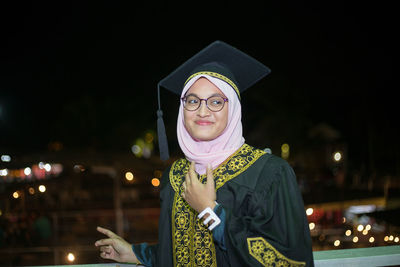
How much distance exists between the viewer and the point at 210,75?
1864 millimetres

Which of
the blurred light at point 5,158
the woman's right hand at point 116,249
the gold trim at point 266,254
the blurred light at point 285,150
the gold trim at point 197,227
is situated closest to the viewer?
the gold trim at point 266,254

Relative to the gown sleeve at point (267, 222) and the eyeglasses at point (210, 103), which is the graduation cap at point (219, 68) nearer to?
the eyeglasses at point (210, 103)

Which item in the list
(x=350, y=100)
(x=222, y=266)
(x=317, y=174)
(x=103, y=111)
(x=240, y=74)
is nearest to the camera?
(x=222, y=266)

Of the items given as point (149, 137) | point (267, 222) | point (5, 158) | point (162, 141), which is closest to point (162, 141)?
point (162, 141)

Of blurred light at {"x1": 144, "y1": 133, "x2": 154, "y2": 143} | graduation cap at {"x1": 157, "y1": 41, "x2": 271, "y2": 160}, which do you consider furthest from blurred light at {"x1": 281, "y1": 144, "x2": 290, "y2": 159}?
graduation cap at {"x1": 157, "y1": 41, "x2": 271, "y2": 160}

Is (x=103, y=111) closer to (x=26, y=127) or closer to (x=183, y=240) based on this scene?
(x=26, y=127)

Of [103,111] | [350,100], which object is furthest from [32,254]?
[103,111]

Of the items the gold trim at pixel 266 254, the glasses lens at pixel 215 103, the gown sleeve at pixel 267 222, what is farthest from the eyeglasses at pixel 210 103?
the gold trim at pixel 266 254

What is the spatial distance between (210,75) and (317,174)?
68.4 ft

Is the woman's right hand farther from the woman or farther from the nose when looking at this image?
the nose

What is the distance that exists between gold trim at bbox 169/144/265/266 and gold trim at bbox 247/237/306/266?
300 millimetres

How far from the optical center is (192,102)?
1907mm

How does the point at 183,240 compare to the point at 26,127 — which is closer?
the point at 183,240

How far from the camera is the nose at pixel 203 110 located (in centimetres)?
184
